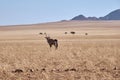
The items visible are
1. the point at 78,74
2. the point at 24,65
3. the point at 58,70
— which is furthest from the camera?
the point at 24,65

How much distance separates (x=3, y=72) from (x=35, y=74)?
1.36m

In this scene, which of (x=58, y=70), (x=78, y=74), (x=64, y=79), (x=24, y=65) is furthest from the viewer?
(x=24, y=65)

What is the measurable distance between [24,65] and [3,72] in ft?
7.87

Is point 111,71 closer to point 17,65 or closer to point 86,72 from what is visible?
point 86,72

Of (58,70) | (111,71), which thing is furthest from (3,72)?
(111,71)

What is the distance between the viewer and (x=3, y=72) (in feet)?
40.6

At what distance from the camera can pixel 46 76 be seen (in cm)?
1123

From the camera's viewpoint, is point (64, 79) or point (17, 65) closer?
point (64, 79)

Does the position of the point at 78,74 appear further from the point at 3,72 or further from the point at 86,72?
the point at 3,72

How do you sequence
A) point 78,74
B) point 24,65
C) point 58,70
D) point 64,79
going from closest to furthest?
point 64,79 < point 78,74 < point 58,70 < point 24,65

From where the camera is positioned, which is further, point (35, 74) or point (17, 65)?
point (17, 65)

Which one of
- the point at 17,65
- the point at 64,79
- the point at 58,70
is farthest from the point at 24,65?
the point at 64,79

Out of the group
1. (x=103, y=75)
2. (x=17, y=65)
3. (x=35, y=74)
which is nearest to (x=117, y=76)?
(x=103, y=75)

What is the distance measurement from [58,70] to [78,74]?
148cm
